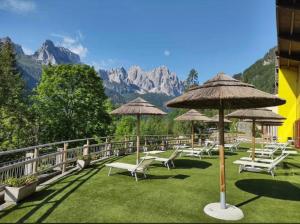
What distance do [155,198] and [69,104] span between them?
69.1 feet

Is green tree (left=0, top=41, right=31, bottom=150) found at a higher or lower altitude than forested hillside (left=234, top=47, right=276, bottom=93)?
lower

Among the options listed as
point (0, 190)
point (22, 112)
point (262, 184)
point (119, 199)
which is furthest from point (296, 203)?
point (22, 112)

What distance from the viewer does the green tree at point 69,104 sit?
23.8m

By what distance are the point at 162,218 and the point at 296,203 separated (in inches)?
130

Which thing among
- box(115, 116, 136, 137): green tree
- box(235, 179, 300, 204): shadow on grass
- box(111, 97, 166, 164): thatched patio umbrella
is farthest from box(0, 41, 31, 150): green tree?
box(115, 116, 136, 137): green tree

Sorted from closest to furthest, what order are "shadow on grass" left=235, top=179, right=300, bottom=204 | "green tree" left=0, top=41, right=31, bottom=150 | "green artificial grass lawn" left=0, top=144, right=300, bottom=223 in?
"green artificial grass lawn" left=0, top=144, right=300, bottom=223, "shadow on grass" left=235, top=179, right=300, bottom=204, "green tree" left=0, top=41, right=31, bottom=150

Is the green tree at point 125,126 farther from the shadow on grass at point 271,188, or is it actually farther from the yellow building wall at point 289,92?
the shadow on grass at point 271,188

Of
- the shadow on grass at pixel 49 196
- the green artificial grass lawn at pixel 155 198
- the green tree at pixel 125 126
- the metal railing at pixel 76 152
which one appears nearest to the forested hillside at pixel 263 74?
the green tree at pixel 125 126

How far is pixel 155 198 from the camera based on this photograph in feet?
19.0

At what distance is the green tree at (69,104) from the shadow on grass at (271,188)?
761 inches

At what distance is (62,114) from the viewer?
80.3ft

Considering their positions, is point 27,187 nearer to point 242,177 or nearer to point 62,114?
point 242,177

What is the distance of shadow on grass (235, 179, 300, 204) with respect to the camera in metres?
6.28

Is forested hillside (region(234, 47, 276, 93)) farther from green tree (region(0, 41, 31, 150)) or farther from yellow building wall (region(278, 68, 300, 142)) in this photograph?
green tree (region(0, 41, 31, 150))
